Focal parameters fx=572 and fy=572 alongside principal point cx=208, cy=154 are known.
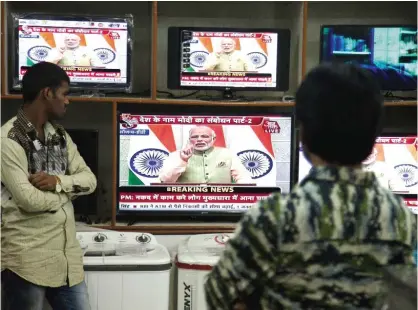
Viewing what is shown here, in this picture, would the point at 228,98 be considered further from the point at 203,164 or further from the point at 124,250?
the point at 124,250

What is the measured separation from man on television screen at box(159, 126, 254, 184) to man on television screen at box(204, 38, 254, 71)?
1.14 feet

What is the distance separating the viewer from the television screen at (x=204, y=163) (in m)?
3.14

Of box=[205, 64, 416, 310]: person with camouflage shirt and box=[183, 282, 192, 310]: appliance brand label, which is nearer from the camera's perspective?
box=[205, 64, 416, 310]: person with camouflage shirt

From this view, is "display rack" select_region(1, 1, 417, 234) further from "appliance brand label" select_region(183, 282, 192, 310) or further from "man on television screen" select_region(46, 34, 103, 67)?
"appliance brand label" select_region(183, 282, 192, 310)

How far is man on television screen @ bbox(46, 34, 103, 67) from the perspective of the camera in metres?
3.08

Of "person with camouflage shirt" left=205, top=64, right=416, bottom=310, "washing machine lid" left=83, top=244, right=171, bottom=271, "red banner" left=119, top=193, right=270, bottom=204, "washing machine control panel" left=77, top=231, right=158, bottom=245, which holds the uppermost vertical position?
"person with camouflage shirt" left=205, top=64, right=416, bottom=310

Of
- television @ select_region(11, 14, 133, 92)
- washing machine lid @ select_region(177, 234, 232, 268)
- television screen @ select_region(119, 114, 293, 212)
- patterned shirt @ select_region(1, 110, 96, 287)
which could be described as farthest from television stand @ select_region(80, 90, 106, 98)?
washing machine lid @ select_region(177, 234, 232, 268)

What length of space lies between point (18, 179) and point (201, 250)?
3.53 feet

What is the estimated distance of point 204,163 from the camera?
3160 mm

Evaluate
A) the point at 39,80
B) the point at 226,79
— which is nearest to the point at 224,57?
the point at 226,79

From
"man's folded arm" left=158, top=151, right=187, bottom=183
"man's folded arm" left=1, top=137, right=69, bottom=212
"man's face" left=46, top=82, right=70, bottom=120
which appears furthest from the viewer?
"man's folded arm" left=158, top=151, right=187, bottom=183

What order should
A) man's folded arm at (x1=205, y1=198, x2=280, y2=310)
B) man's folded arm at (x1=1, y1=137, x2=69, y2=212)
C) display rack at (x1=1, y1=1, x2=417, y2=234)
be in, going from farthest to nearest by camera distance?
display rack at (x1=1, y1=1, x2=417, y2=234) → man's folded arm at (x1=1, y1=137, x2=69, y2=212) → man's folded arm at (x1=205, y1=198, x2=280, y2=310)

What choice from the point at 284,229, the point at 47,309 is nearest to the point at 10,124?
the point at 47,309

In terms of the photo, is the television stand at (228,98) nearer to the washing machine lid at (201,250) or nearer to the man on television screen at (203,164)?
the man on television screen at (203,164)
